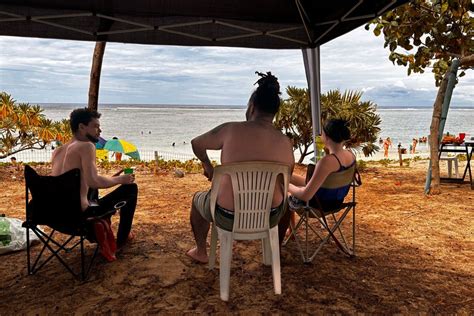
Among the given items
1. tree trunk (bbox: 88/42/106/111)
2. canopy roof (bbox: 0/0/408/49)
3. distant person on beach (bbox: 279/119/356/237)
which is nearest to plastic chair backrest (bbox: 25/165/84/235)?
distant person on beach (bbox: 279/119/356/237)

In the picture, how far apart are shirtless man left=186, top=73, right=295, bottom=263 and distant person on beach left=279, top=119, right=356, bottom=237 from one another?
32 cm

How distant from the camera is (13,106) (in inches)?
307

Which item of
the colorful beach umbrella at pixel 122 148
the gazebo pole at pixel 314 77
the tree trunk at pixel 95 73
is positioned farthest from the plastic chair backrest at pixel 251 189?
the tree trunk at pixel 95 73

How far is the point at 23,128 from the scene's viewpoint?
313 inches

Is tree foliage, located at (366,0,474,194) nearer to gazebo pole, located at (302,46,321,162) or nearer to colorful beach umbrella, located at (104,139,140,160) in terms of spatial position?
gazebo pole, located at (302,46,321,162)

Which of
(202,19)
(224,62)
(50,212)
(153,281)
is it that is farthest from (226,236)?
(224,62)

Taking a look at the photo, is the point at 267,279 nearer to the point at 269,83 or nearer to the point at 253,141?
the point at 253,141

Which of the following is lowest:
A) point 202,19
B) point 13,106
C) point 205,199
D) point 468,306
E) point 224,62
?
point 468,306

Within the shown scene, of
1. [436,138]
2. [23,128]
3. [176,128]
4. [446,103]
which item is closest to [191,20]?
[446,103]

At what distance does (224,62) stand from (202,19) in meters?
79.7

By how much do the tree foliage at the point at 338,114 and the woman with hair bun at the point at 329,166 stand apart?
6.31m

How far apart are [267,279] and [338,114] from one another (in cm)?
702

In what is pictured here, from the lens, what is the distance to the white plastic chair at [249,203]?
2465mm

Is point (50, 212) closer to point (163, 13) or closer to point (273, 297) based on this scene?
point (273, 297)
